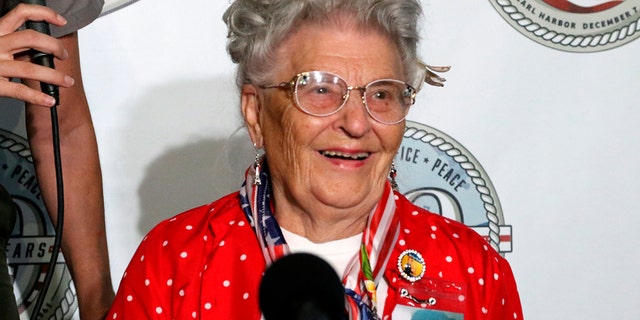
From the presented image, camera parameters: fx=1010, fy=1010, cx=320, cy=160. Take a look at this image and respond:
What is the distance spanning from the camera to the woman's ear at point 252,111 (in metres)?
1.68

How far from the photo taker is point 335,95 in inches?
61.6

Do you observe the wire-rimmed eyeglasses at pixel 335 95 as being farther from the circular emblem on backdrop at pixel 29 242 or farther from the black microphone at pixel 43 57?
the circular emblem on backdrop at pixel 29 242

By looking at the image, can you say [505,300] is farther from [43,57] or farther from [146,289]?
[43,57]

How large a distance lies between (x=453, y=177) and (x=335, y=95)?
64cm

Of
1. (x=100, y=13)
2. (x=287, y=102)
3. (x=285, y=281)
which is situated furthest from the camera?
(x=100, y=13)

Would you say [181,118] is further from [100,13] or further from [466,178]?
[466,178]

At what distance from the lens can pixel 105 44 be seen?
2.08 meters

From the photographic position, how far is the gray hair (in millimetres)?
1594

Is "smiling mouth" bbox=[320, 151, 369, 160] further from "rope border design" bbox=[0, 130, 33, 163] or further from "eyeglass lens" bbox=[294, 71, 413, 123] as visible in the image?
"rope border design" bbox=[0, 130, 33, 163]

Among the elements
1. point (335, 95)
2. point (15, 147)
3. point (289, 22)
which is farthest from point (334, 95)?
point (15, 147)

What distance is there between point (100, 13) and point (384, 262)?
81 centimetres

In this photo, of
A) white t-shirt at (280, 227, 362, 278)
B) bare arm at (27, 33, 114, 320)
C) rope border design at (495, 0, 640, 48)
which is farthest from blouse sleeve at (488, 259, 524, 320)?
Result: bare arm at (27, 33, 114, 320)

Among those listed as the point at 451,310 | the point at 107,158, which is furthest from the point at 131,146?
the point at 451,310

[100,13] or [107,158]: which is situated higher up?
[100,13]
